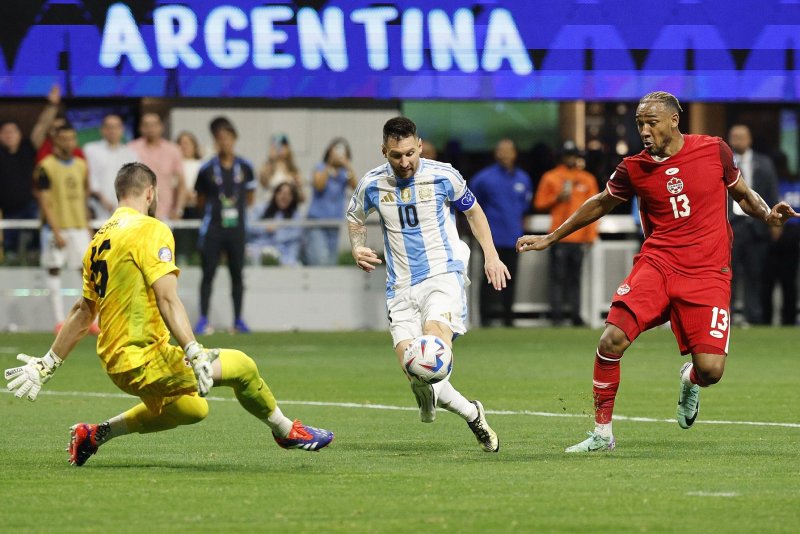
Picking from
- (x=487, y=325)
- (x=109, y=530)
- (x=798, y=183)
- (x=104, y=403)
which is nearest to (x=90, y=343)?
(x=487, y=325)

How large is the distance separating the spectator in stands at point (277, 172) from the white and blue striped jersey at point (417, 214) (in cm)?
1198

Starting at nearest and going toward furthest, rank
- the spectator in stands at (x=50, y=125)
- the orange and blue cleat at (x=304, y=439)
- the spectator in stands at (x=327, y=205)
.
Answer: the orange and blue cleat at (x=304, y=439), the spectator in stands at (x=50, y=125), the spectator in stands at (x=327, y=205)

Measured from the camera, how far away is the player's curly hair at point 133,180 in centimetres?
848

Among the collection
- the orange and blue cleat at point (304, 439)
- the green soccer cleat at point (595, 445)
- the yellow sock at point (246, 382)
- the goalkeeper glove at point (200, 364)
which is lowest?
the green soccer cleat at point (595, 445)

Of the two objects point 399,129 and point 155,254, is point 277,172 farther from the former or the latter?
point 155,254

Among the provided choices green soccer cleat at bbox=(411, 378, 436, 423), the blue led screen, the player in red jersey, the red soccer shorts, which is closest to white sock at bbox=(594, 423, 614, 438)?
the player in red jersey

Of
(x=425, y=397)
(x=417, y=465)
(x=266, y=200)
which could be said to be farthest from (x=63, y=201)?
(x=417, y=465)

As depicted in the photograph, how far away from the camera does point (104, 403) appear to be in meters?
12.5

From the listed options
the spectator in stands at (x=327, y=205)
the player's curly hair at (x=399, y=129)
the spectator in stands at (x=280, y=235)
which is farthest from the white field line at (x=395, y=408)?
the spectator in stands at (x=327, y=205)

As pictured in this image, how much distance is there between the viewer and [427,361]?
8.91 metres

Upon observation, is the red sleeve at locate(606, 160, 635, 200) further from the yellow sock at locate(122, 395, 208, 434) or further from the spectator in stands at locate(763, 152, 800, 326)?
the spectator in stands at locate(763, 152, 800, 326)

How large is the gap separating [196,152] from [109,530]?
15.5m

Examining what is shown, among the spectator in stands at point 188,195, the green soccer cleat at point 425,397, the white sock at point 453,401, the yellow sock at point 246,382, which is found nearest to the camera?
the yellow sock at point 246,382

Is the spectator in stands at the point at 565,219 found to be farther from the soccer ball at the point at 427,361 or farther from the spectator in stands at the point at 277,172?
the soccer ball at the point at 427,361
